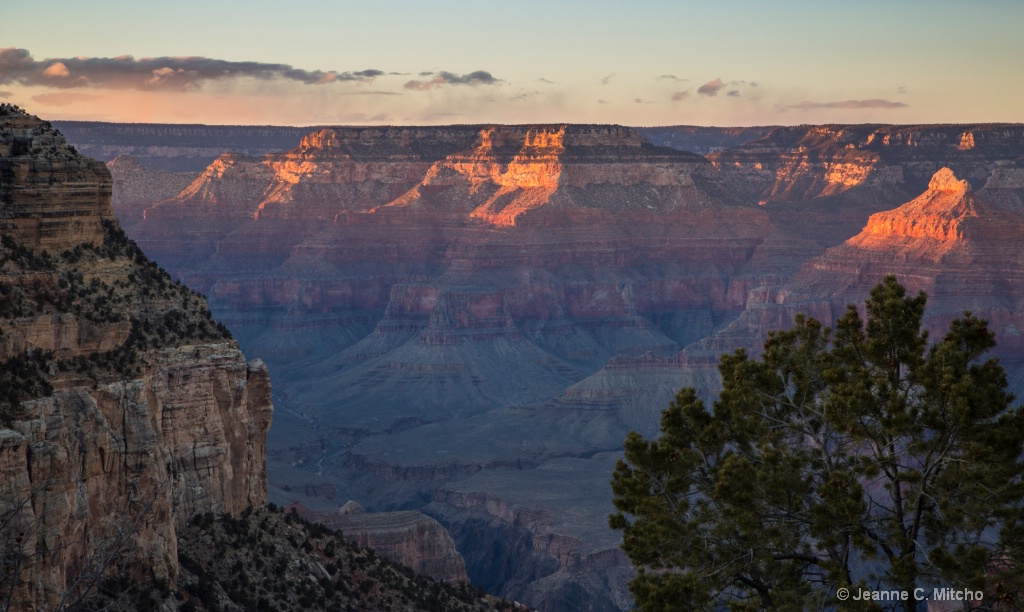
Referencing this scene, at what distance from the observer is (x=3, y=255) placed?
36.6 metres

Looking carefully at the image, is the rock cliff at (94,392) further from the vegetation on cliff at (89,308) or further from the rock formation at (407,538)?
the rock formation at (407,538)

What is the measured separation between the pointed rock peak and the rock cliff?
422 ft

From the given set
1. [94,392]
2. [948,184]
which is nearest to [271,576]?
[94,392]

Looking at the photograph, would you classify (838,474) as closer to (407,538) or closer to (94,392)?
(94,392)

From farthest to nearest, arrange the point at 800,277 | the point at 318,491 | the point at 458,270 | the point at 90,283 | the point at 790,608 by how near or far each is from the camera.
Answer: the point at 458,270 < the point at 800,277 < the point at 318,491 < the point at 90,283 < the point at 790,608

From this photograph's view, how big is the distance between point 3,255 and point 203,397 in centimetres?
637

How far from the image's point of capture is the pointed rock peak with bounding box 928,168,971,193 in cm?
16288

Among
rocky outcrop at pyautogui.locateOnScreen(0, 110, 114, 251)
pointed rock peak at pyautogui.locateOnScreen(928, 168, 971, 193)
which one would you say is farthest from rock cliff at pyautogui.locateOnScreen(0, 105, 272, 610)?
pointed rock peak at pyautogui.locateOnScreen(928, 168, 971, 193)

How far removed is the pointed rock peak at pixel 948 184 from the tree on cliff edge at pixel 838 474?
137 m

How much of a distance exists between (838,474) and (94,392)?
628 inches

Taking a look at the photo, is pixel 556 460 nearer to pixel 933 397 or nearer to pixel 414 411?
pixel 414 411

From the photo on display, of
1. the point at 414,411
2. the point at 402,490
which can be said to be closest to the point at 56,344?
the point at 402,490

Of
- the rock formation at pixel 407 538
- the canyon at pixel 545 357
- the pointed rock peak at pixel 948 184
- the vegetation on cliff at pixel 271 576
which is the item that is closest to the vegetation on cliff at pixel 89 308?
the vegetation on cliff at pixel 271 576

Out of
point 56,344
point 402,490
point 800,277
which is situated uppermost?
point 56,344
